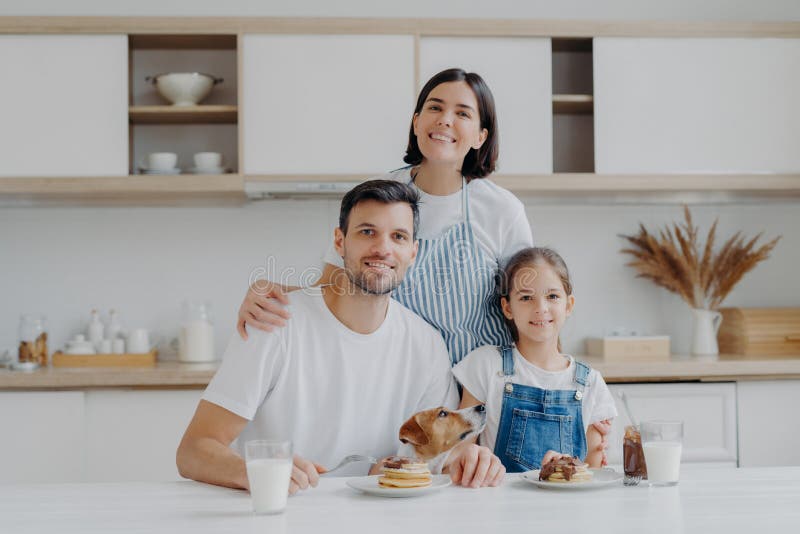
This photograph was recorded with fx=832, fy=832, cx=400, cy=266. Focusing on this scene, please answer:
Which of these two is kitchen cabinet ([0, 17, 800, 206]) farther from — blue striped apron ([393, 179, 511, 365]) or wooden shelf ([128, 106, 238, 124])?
blue striped apron ([393, 179, 511, 365])

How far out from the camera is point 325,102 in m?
3.19

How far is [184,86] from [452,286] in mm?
1762

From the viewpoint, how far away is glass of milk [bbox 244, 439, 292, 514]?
4.02 ft

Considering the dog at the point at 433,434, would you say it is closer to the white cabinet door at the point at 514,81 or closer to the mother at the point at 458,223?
the mother at the point at 458,223

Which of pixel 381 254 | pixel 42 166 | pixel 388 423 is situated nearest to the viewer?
pixel 381 254

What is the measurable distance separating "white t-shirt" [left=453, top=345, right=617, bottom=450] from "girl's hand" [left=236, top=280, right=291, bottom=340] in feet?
1.37

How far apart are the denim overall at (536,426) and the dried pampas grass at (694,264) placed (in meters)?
1.79

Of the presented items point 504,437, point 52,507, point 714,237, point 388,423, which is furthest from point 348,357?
point 714,237

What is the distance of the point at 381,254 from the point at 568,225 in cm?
209

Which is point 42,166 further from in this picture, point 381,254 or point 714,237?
Result: point 714,237

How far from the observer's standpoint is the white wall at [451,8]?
3480 millimetres

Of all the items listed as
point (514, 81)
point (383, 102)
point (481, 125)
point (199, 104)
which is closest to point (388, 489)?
point (481, 125)

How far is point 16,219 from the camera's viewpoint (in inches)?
137

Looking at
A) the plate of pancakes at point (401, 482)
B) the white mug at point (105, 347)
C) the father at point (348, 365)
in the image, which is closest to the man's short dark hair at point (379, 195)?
the father at point (348, 365)
